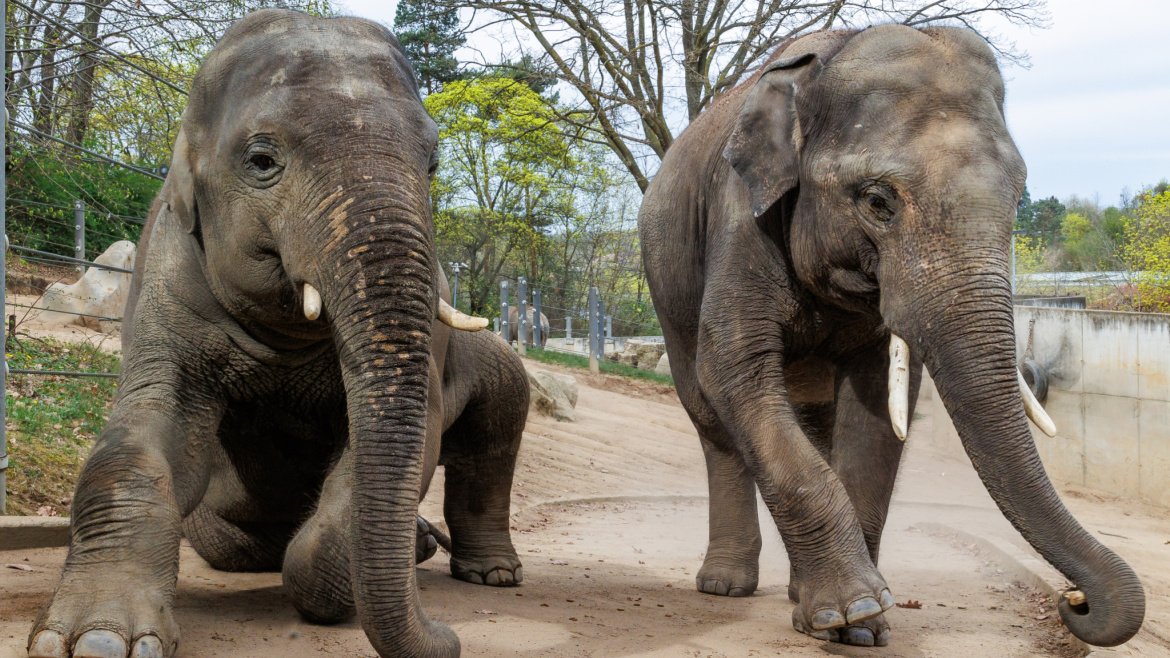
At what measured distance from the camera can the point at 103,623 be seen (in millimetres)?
3498

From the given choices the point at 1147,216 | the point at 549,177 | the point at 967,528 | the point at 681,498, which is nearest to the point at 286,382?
the point at 967,528

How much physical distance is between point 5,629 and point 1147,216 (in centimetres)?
2096

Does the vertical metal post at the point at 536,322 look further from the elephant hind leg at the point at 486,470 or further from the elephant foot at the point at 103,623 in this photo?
the elephant foot at the point at 103,623

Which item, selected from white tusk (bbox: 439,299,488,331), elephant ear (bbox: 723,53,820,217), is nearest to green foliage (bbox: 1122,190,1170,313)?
elephant ear (bbox: 723,53,820,217)

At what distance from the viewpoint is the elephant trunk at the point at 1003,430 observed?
418 cm

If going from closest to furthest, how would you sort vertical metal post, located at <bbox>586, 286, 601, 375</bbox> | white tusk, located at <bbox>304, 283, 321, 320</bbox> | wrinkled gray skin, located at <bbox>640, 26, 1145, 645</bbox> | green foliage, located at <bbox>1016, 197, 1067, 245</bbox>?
white tusk, located at <bbox>304, 283, 321, 320</bbox> < wrinkled gray skin, located at <bbox>640, 26, 1145, 645</bbox> < vertical metal post, located at <bbox>586, 286, 601, 375</bbox> < green foliage, located at <bbox>1016, 197, 1067, 245</bbox>

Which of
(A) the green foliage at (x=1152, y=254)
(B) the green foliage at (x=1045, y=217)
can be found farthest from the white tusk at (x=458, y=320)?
(B) the green foliage at (x=1045, y=217)

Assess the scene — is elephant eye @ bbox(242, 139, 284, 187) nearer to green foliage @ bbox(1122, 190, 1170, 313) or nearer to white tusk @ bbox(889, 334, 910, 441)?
white tusk @ bbox(889, 334, 910, 441)

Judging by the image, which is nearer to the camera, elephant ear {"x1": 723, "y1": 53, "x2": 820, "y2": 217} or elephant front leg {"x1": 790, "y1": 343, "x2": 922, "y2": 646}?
elephant ear {"x1": 723, "y1": 53, "x2": 820, "y2": 217}

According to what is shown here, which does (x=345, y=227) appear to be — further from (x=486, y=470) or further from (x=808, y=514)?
(x=486, y=470)

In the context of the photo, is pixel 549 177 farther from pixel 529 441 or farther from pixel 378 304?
pixel 378 304

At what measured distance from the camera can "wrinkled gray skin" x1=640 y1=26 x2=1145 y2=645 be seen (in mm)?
4297

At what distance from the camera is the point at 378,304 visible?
357 centimetres

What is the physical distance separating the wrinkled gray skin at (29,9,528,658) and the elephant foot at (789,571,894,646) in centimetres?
162
